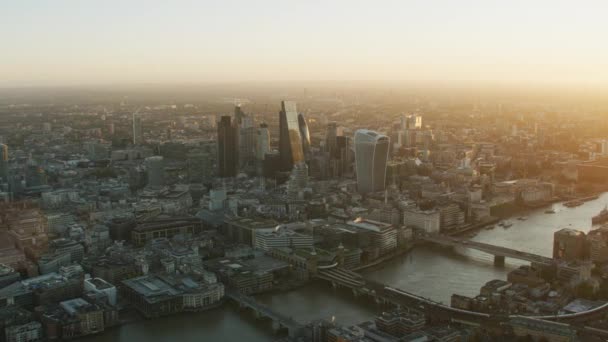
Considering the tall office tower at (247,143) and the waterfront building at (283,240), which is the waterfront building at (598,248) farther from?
the tall office tower at (247,143)

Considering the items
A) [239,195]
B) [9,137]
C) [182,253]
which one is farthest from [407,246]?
[9,137]

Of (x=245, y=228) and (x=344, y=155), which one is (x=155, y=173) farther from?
(x=245, y=228)

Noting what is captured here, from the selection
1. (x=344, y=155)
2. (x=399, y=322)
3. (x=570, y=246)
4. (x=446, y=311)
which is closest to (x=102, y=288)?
(x=399, y=322)

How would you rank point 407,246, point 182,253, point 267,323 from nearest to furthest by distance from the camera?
1. point 267,323
2. point 182,253
3. point 407,246

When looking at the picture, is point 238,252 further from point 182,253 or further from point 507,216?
point 507,216

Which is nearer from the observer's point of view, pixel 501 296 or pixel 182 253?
pixel 501 296

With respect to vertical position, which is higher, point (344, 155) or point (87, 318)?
point (344, 155)

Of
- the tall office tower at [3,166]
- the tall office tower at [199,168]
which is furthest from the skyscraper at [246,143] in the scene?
the tall office tower at [3,166]
